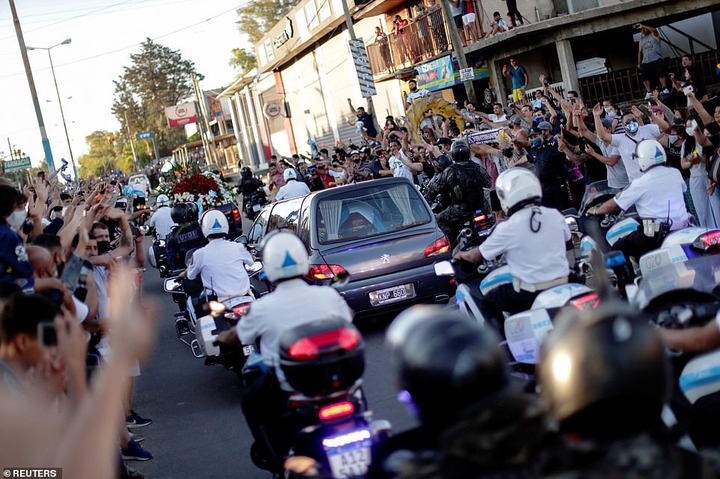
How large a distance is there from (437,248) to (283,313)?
5.57 m

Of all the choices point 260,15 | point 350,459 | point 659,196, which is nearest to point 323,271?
point 659,196

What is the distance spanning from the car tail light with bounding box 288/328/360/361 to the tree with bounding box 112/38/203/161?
10962cm

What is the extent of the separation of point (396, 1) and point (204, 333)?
Answer: 2571cm

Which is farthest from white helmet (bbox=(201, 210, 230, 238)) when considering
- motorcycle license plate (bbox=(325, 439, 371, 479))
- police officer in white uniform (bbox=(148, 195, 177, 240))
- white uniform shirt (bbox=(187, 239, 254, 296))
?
police officer in white uniform (bbox=(148, 195, 177, 240))

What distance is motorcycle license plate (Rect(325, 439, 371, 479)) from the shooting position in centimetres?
446

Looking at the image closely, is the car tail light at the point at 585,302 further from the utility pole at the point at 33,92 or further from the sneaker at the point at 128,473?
the utility pole at the point at 33,92

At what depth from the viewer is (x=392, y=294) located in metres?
10.4

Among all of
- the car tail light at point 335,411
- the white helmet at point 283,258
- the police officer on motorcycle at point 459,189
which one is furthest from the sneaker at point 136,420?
the police officer on motorcycle at point 459,189

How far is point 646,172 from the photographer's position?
8688 millimetres

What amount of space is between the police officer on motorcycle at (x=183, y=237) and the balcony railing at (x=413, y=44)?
1711 centimetres

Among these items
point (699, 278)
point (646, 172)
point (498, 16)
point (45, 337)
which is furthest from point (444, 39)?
point (45, 337)

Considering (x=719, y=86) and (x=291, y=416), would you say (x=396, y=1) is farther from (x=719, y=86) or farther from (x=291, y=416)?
(x=291, y=416)

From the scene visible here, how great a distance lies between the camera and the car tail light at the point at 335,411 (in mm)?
4684

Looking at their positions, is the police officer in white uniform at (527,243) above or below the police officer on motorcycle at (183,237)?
below
